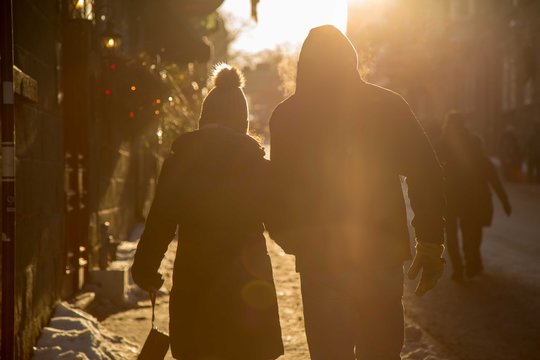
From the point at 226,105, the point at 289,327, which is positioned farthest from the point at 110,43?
the point at 226,105

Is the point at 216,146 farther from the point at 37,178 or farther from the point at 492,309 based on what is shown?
the point at 492,309

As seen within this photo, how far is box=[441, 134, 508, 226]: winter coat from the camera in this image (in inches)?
382

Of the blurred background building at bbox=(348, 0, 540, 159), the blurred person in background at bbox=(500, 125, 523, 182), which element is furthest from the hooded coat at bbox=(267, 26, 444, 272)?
the blurred background building at bbox=(348, 0, 540, 159)

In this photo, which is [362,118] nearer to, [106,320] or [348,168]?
[348,168]

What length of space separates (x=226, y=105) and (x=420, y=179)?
93 centimetres

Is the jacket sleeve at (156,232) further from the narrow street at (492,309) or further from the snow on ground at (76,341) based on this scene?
the narrow street at (492,309)

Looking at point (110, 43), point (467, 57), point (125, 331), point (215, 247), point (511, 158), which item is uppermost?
point (467, 57)

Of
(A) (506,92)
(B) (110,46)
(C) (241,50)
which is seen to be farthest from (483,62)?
(B) (110,46)

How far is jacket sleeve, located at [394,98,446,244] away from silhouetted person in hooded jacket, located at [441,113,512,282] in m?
5.83

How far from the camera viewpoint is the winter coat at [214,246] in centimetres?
390

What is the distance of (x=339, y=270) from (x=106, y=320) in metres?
4.08

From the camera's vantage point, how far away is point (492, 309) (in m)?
8.00

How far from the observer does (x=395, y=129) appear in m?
3.91

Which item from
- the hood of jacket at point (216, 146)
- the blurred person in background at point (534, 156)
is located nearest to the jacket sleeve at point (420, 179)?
the hood of jacket at point (216, 146)
